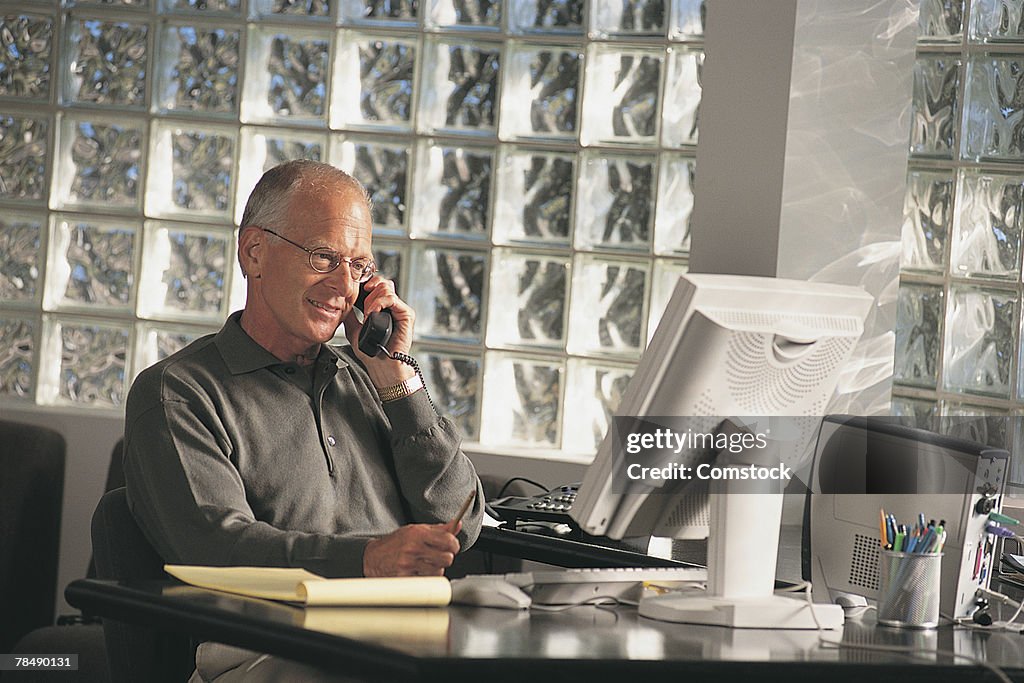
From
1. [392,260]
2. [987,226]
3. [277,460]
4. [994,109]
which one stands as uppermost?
[994,109]

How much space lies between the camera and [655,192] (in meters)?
3.33

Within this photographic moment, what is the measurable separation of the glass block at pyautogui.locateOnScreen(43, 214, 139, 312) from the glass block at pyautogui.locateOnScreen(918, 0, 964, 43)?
220 centimetres

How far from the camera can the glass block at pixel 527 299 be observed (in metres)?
3.40

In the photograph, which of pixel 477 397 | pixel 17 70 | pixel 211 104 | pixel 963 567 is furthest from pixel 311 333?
pixel 17 70

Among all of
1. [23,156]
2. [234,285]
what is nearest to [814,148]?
[234,285]

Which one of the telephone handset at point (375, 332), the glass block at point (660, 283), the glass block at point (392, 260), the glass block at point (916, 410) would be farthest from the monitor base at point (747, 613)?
the glass block at point (392, 260)

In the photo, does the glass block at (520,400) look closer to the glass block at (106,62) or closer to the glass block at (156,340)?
the glass block at (156,340)

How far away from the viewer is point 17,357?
3.51 m

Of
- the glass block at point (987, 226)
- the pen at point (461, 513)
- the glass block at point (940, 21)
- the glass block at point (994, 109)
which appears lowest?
the pen at point (461, 513)

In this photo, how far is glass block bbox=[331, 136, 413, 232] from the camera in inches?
136

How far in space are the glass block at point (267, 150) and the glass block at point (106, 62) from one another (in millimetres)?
330

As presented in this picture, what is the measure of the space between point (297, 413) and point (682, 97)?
175cm

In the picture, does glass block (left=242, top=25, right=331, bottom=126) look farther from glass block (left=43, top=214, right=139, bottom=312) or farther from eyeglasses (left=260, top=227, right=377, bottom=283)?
eyeglasses (left=260, top=227, right=377, bottom=283)

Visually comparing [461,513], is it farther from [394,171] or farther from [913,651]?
[394,171]
